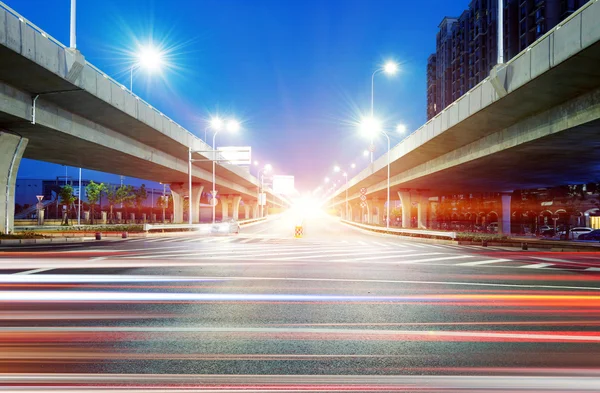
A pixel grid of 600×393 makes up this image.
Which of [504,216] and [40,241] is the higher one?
[504,216]

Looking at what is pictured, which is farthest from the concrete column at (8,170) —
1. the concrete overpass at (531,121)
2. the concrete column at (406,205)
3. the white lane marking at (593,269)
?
the concrete column at (406,205)

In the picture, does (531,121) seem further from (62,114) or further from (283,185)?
(283,185)

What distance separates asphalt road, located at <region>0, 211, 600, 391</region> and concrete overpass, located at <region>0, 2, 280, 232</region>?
9.22 metres

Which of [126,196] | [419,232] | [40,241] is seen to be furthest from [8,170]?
[126,196]

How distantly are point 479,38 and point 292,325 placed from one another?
97.1 metres

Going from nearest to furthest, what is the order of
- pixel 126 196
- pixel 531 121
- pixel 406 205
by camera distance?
pixel 531 121
pixel 406 205
pixel 126 196

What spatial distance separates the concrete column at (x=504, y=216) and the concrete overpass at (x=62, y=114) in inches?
1609

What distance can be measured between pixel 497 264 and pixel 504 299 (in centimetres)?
767

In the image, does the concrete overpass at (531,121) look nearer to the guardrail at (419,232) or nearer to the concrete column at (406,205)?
the guardrail at (419,232)

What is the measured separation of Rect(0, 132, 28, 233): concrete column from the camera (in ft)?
70.2

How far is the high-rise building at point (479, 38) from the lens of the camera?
214 feet

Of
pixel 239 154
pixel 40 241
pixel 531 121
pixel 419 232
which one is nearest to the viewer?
pixel 531 121

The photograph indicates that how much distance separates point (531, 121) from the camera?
20.6 meters

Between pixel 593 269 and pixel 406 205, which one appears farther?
pixel 406 205
